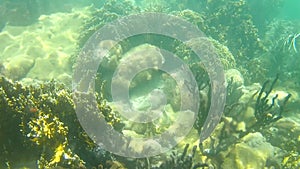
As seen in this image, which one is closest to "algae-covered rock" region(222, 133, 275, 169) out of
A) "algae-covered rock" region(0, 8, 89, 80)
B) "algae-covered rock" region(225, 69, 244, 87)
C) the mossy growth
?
the mossy growth

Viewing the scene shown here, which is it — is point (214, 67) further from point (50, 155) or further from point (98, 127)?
point (50, 155)

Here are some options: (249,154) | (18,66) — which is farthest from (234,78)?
(18,66)

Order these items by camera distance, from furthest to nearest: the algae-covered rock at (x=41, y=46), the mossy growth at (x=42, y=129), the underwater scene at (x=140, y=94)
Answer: the algae-covered rock at (x=41, y=46)
the underwater scene at (x=140, y=94)
the mossy growth at (x=42, y=129)

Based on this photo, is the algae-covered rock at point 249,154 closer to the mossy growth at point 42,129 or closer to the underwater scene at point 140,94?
the underwater scene at point 140,94

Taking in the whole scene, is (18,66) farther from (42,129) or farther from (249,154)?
(249,154)

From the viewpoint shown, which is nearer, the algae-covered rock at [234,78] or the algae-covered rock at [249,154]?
the algae-covered rock at [249,154]

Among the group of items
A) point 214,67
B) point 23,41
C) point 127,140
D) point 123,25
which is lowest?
point 127,140

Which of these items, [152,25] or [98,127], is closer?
[98,127]

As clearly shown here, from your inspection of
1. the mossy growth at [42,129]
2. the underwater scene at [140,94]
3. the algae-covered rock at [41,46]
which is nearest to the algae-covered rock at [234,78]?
the underwater scene at [140,94]

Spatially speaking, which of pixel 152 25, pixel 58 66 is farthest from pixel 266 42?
pixel 58 66
